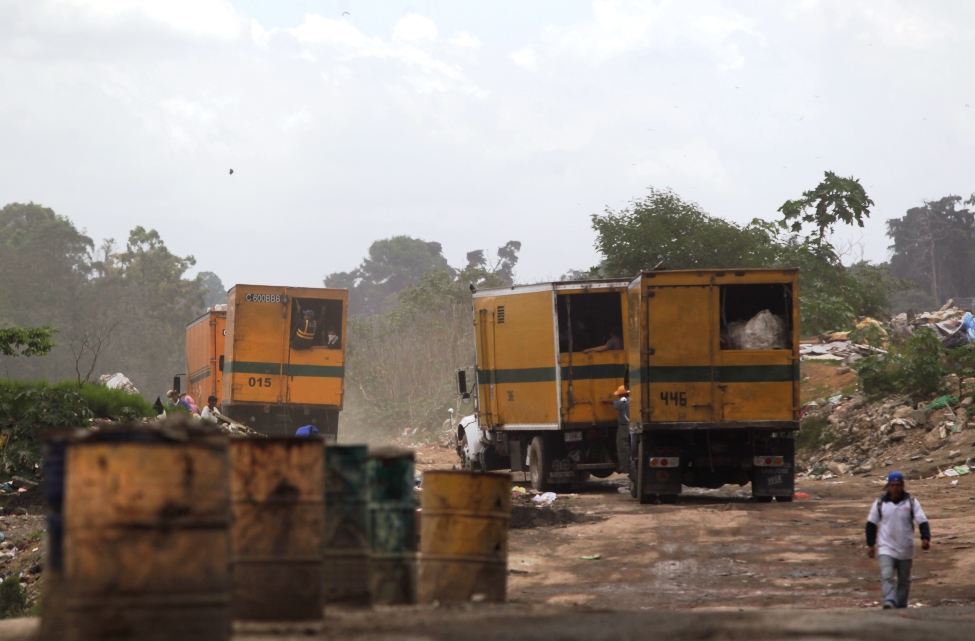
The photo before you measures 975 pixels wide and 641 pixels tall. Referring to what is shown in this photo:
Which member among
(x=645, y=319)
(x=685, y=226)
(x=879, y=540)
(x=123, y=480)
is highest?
(x=685, y=226)

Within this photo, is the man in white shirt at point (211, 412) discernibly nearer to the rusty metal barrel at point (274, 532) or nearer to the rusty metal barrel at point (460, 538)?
the rusty metal barrel at point (460, 538)

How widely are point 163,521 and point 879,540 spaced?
6825 mm

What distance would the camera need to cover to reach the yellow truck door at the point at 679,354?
15.5 m

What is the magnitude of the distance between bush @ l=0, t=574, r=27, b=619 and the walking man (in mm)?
7982

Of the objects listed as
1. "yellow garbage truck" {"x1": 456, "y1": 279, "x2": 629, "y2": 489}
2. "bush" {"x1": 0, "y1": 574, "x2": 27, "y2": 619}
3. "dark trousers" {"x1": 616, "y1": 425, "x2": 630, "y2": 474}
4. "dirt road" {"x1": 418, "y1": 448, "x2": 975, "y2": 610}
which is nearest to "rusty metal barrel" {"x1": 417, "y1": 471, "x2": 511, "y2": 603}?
"dirt road" {"x1": 418, "y1": 448, "x2": 975, "y2": 610}

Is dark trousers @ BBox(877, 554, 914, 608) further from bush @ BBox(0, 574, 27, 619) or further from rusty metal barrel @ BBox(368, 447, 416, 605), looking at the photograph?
bush @ BBox(0, 574, 27, 619)

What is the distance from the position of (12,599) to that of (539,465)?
918 centimetres

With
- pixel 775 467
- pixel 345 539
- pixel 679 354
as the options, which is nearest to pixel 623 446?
pixel 775 467

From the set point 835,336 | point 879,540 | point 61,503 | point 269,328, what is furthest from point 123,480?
point 835,336

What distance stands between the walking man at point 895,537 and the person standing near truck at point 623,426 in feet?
24.7

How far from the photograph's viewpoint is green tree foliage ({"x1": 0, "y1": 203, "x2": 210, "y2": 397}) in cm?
6397

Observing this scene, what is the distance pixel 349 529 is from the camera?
20.7 feet

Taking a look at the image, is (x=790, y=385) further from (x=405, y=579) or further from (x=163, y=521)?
(x=163, y=521)

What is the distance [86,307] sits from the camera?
218 feet
